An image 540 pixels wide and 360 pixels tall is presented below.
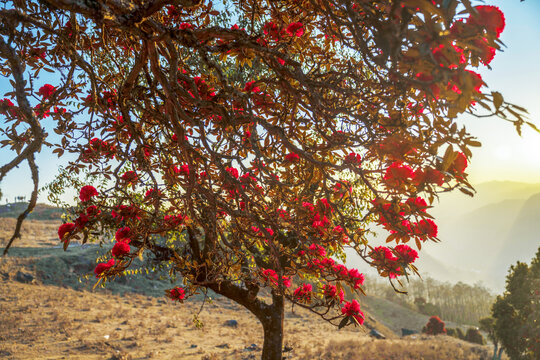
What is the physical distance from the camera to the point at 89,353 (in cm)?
764

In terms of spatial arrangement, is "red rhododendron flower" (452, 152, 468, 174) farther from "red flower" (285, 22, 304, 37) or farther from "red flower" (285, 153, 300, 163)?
"red flower" (285, 22, 304, 37)

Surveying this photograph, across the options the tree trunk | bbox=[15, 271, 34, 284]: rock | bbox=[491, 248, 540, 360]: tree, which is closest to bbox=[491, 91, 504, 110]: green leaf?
the tree trunk

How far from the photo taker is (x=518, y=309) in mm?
12359

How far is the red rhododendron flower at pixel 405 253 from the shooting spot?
205 cm

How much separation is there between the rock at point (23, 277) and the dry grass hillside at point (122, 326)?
0.04 meters

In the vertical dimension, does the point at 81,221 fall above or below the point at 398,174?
below

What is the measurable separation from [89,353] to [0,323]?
396 cm

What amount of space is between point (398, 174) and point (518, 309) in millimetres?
16135

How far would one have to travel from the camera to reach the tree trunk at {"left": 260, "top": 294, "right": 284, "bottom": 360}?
Result: 4.54 m

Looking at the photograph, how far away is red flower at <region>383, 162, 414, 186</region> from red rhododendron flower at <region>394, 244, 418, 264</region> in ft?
2.62

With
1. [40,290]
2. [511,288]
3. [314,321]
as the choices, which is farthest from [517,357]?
[40,290]

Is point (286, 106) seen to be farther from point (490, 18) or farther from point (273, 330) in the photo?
point (273, 330)

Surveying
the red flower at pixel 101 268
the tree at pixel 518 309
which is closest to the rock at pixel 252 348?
the red flower at pixel 101 268

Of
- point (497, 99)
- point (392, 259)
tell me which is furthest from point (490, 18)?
point (392, 259)
